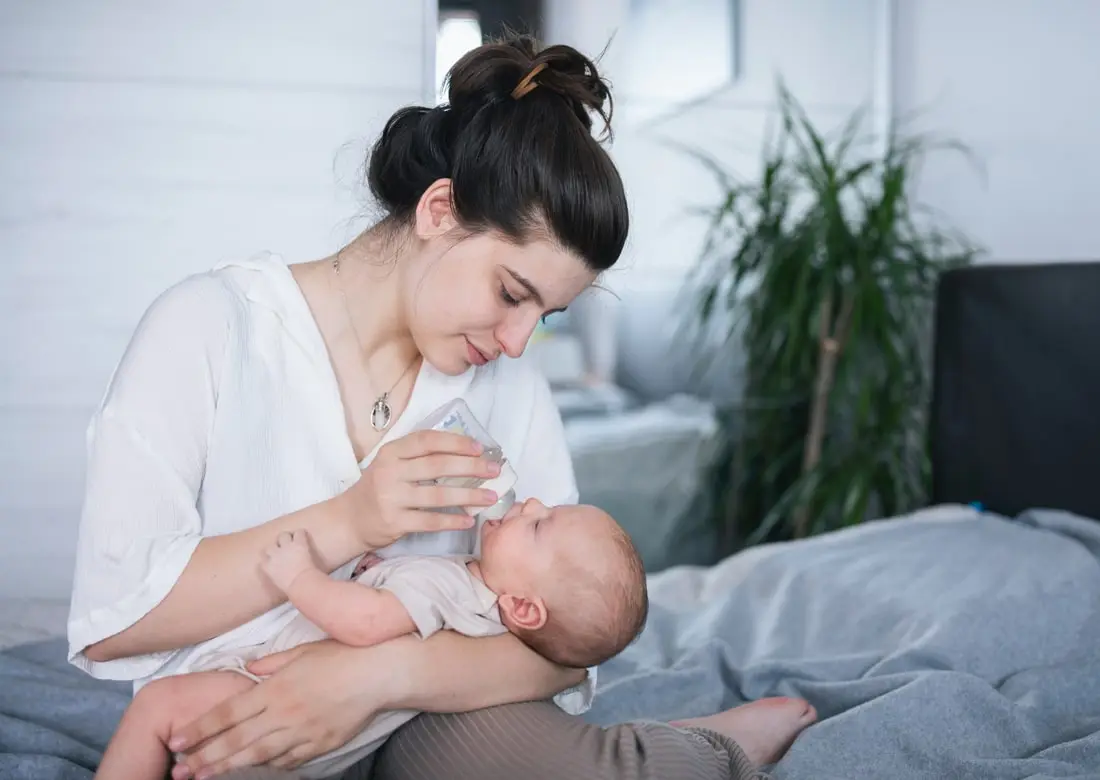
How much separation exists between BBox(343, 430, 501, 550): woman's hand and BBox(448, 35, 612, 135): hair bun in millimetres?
465

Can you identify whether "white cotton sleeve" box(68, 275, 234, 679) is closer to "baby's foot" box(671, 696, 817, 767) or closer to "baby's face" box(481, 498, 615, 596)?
"baby's face" box(481, 498, 615, 596)

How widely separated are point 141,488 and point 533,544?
1.49 ft

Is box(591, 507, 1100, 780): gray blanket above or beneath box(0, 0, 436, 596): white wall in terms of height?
beneath

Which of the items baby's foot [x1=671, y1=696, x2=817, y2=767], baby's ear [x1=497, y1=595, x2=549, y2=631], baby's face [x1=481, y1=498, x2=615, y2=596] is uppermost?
baby's face [x1=481, y1=498, x2=615, y2=596]

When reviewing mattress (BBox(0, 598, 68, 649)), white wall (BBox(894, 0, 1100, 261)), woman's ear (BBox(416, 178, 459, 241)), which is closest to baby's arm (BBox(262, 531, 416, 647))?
woman's ear (BBox(416, 178, 459, 241))

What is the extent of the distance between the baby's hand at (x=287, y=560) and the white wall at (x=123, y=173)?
1646 mm

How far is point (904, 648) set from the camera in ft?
5.88

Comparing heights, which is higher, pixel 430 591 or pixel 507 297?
pixel 507 297

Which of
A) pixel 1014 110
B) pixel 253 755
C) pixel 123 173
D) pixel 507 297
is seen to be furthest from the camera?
pixel 1014 110

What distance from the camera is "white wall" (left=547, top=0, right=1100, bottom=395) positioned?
2.78 metres

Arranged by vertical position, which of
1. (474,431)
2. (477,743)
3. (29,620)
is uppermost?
(474,431)

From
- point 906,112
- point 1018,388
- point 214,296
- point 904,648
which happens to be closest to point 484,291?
point 214,296

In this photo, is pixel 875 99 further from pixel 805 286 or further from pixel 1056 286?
pixel 1056 286

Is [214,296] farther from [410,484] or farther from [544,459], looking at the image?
[544,459]
